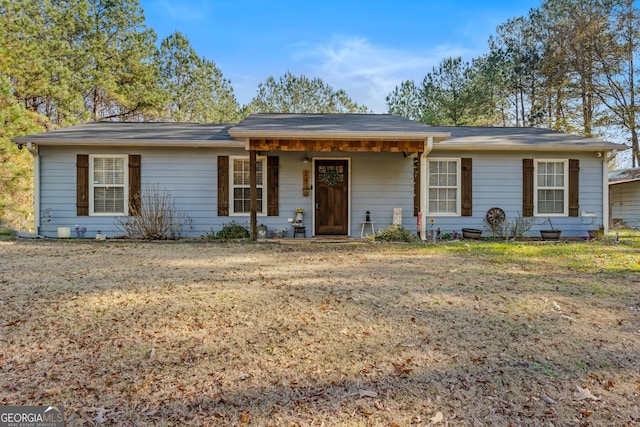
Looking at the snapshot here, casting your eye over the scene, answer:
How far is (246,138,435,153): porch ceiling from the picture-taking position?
300 inches

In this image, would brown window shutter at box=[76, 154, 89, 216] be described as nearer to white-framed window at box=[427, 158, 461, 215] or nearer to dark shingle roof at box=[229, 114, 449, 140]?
dark shingle roof at box=[229, 114, 449, 140]

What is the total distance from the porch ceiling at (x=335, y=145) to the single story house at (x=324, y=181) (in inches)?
38.1

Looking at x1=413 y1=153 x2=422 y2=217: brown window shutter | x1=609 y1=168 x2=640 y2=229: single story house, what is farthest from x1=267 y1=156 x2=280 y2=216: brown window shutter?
x1=609 y1=168 x2=640 y2=229: single story house

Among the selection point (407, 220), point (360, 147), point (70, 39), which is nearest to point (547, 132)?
point (407, 220)

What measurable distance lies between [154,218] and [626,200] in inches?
740

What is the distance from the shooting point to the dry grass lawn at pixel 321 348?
1947 millimetres

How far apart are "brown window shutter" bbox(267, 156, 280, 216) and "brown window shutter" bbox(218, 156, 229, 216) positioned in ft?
3.35

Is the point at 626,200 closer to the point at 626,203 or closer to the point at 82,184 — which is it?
the point at 626,203

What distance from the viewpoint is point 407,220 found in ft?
30.2

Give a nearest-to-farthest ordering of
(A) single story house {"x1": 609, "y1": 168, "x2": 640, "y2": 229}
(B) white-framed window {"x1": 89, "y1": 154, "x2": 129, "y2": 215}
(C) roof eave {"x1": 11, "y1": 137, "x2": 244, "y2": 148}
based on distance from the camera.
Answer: (C) roof eave {"x1": 11, "y1": 137, "x2": 244, "y2": 148} < (B) white-framed window {"x1": 89, "y1": 154, "x2": 129, "y2": 215} < (A) single story house {"x1": 609, "y1": 168, "x2": 640, "y2": 229}

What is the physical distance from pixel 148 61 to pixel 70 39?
3.21m

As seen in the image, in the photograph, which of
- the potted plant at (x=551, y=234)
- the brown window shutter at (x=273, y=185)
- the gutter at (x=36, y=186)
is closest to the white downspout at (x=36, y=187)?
the gutter at (x=36, y=186)

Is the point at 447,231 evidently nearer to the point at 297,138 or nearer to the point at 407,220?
the point at 407,220

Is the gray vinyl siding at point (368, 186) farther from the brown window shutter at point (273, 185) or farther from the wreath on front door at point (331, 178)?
the wreath on front door at point (331, 178)
